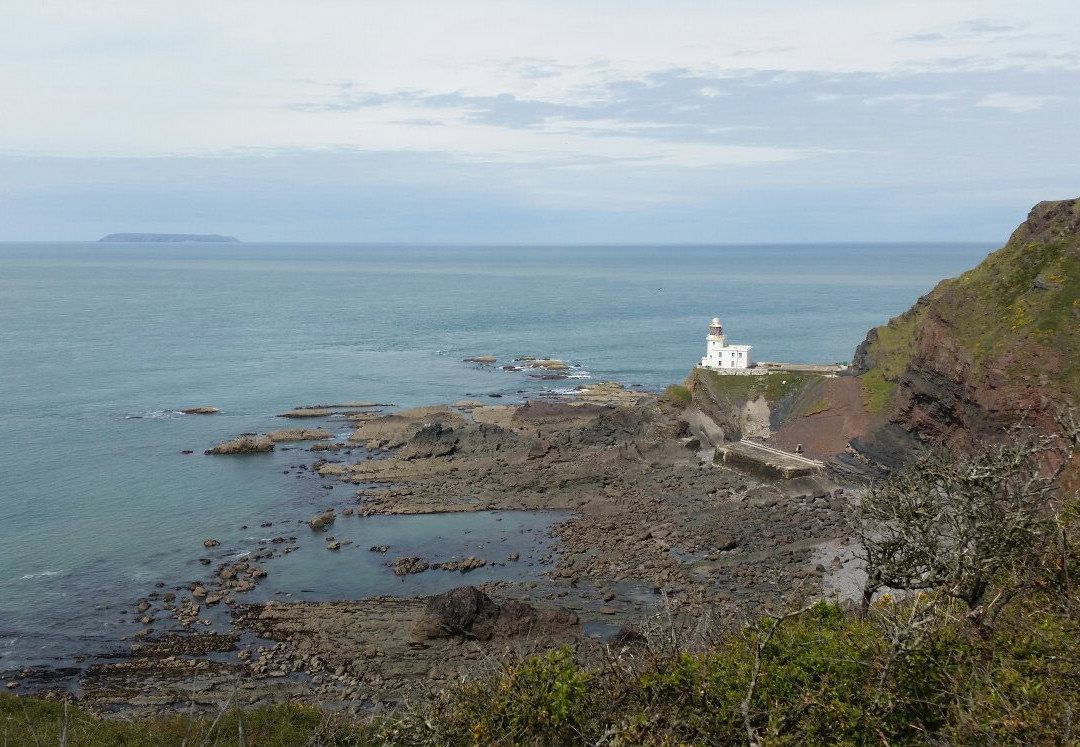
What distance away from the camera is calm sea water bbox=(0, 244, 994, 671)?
123 ft

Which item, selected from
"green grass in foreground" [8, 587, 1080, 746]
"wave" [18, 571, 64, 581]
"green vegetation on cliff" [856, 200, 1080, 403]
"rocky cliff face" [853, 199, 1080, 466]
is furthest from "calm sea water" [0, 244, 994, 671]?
"green vegetation on cliff" [856, 200, 1080, 403]

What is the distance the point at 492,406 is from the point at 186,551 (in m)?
33.3

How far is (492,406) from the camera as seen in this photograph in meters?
70.2

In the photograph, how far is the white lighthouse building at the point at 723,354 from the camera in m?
64.0

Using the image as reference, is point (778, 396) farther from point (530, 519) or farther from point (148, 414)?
point (148, 414)

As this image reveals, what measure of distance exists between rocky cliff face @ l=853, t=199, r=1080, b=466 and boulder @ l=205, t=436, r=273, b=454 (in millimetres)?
40847

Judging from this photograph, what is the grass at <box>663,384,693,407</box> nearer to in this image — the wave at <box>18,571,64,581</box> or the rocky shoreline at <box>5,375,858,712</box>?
the rocky shoreline at <box>5,375,858,712</box>

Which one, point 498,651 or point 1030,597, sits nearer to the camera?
point 1030,597

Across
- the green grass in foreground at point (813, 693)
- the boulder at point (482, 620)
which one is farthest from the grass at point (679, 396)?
the green grass in foreground at point (813, 693)

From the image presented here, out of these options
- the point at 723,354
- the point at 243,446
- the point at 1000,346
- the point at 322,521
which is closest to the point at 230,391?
the point at 243,446

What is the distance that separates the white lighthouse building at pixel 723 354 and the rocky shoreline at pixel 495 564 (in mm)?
5675

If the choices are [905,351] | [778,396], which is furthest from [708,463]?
[905,351]

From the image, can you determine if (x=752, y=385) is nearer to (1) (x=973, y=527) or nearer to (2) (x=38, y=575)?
(1) (x=973, y=527)

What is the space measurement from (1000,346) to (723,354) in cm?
2385
